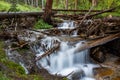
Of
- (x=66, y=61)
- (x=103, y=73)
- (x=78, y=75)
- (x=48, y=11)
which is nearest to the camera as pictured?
(x=78, y=75)

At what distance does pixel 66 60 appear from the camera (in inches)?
443

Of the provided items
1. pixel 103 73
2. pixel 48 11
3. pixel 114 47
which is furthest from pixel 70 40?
pixel 48 11

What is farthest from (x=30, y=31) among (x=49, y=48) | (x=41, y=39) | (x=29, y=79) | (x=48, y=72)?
(x=29, y=79)

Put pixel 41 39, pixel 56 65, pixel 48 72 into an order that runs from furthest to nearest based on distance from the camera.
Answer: pixel 41 39 < pixel 56 65 < pixel 48 72

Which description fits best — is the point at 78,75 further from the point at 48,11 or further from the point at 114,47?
the point at 48,11

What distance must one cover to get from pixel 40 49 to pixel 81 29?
3591mm

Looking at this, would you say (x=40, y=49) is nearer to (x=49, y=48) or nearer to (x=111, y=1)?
(x=49, y=48)

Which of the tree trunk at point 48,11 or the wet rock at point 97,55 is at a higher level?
the tree trunk at point 48,11

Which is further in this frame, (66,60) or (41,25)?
(41,25)

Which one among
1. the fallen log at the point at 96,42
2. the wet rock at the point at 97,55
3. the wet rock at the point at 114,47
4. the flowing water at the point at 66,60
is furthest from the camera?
the wet rock at the point at 114,47

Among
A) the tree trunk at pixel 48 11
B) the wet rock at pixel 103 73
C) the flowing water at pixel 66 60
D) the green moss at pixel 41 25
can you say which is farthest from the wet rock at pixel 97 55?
the tree trunk at pixel 48 11

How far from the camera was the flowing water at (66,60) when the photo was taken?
34.1 ft

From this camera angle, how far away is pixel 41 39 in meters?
11.8

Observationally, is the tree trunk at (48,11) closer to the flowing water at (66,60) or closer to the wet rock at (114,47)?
the flowing water at (66,60)
